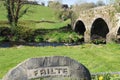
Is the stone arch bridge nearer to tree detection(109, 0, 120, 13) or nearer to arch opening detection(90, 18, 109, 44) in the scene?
arch opening detection(90, 18, 109, 44)

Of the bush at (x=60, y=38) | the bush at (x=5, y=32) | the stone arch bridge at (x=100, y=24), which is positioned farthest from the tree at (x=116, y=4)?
the bush at (x=5, y=32)

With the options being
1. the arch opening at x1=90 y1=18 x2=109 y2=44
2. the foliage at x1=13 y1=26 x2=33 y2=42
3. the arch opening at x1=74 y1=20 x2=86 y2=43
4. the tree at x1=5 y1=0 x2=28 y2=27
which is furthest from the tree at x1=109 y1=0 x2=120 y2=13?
the arch opening at x1=74 y1=20 x2=86 y2=43

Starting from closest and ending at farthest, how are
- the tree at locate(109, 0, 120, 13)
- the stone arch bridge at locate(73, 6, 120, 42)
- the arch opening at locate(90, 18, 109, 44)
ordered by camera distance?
the tree at locate(109, 0, 120, 13)
the stone arch bridge at locate(73, 6, 120, 42)
the arch opening at locate(90, 18, 109, 44)

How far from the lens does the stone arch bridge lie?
43081 millimetres

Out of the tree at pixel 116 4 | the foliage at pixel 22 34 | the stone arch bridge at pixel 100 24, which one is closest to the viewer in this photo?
the tree at pixel 116 4

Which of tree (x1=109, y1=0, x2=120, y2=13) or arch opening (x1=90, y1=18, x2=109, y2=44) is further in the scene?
arch opening (x1=90, y1=18, x2=109, y2=44)

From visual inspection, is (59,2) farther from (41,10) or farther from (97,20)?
(97,20)

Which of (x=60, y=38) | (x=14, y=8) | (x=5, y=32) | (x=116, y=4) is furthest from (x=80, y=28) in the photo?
(x=116, y=4)

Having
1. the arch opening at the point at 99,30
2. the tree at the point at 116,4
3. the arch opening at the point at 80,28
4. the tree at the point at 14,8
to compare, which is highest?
the tree at the point at 116,4

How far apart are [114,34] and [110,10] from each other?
13.3 feet

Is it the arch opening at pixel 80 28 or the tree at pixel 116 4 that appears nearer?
the tree at pixel 116 4

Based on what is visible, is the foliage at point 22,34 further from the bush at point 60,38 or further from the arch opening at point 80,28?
the arch opening at point 80,28

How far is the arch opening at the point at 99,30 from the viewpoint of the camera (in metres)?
53.8

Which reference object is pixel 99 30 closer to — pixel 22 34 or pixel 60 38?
pixel 60 38
